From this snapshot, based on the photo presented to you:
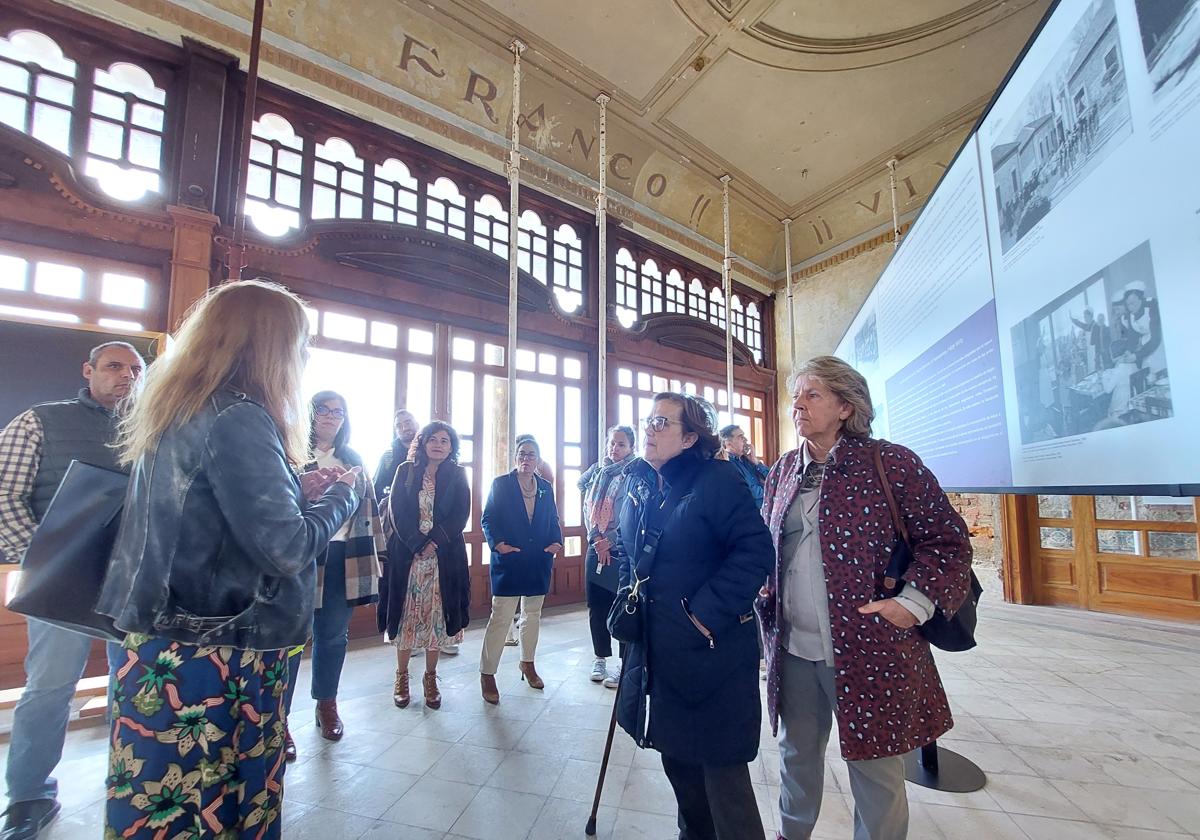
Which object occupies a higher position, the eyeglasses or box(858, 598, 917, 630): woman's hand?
the eyeglasses

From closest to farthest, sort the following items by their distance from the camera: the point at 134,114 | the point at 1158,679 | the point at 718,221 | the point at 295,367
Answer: the point at 295,367 → the point at 1158,679 → the point at 134,114 → the point at 718,221

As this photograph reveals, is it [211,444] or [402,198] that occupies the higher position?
[402,198]

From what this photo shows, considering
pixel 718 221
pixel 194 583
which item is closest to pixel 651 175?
pixel 718 221

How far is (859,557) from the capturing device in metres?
1.33

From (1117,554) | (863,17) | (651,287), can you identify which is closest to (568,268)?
(651,287)

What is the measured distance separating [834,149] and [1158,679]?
622 cm

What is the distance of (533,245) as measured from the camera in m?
5.90

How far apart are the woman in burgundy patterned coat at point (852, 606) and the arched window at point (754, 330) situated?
23.7ft

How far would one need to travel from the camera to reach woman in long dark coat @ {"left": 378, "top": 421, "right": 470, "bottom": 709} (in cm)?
291

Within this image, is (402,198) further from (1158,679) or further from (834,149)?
(1158,679)

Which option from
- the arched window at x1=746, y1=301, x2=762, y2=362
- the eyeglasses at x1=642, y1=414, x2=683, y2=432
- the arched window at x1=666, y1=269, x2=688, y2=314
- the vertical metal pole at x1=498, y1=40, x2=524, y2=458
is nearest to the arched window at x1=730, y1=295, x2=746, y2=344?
the arched window at x1=746, y1=301, x2=762, y2=362

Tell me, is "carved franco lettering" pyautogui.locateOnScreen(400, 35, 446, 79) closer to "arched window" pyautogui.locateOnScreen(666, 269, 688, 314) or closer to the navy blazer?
"arched window" pyautogui.locateOnScreen(666, 269, 688, 314)

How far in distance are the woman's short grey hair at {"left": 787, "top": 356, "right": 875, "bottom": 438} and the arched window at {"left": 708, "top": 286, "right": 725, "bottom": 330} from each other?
6516mm

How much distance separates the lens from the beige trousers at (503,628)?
302 cm
